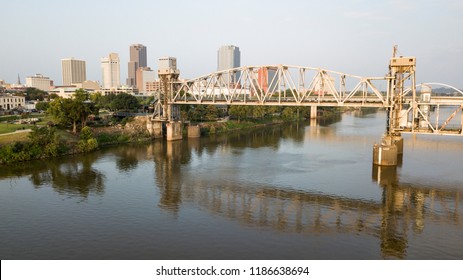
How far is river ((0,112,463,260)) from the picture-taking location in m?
22.5

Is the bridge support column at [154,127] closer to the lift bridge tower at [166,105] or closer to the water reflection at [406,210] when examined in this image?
the lift bridge tower at [166,105]

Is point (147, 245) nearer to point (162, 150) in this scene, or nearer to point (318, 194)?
point (318, 194)

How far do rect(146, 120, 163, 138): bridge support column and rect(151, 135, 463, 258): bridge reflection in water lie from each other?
30378 millimetres

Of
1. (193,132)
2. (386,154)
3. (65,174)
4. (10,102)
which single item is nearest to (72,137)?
(65,174)

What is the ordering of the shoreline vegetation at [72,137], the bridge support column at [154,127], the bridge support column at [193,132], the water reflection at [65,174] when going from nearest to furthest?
the water reflection at [65,174], the shoreline vegetation at [72,137], the bridge support column at [154,127], the bridge support column at [193,132]

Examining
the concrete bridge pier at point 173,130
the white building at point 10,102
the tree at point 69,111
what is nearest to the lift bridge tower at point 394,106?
the concrete bridge pier at point 173,130

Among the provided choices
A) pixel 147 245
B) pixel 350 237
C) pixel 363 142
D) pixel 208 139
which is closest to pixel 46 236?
pixel 147 245

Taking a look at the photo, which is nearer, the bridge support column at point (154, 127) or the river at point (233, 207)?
the river at point (233, 207)

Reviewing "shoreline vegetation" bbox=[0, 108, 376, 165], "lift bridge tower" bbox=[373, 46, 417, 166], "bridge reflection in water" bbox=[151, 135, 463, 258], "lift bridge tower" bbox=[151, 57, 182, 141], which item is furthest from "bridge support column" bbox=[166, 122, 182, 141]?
"lift bridge tower" bbox=[373, 46, 417, 166]

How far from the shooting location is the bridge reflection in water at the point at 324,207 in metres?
25.5

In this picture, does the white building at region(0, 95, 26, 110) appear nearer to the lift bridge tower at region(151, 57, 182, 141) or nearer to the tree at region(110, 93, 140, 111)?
the tree at region(110, 93, 140, 111)

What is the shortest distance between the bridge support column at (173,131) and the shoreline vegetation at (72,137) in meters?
3.36

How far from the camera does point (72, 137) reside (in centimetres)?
5506

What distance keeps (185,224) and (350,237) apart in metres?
10.6
